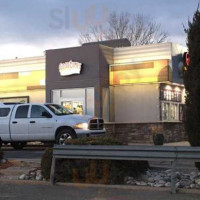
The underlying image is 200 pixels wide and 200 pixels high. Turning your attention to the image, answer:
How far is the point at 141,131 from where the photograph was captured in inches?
981

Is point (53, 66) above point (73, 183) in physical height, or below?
above

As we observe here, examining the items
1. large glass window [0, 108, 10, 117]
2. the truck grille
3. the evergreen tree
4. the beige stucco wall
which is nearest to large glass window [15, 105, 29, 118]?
large glass window [0, 108, 10, 117]

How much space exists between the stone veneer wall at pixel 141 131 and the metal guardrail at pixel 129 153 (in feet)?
48.8

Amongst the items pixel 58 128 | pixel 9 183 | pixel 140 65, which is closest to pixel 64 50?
pixel 140 65

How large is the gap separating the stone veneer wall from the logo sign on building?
3.43 m

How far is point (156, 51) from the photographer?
2469 cm

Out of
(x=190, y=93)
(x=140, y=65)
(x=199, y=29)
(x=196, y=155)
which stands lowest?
(x=196, y=155)

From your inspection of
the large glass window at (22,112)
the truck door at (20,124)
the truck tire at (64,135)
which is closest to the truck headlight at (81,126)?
the truck tire at (64,135)

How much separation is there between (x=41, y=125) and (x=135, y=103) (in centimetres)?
890

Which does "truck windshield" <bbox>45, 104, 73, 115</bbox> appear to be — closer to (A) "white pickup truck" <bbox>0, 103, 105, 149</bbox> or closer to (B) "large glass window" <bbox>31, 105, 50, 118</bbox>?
(A) "white pickup truck" <bbox>0, 103, 105, 149</bbox>

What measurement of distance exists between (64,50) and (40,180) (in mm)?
16371

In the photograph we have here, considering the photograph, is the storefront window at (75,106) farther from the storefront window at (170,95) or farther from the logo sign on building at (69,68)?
the storefront window at (170,95)

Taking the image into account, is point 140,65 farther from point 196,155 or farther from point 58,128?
point 196,155

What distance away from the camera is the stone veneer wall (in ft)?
80.9
